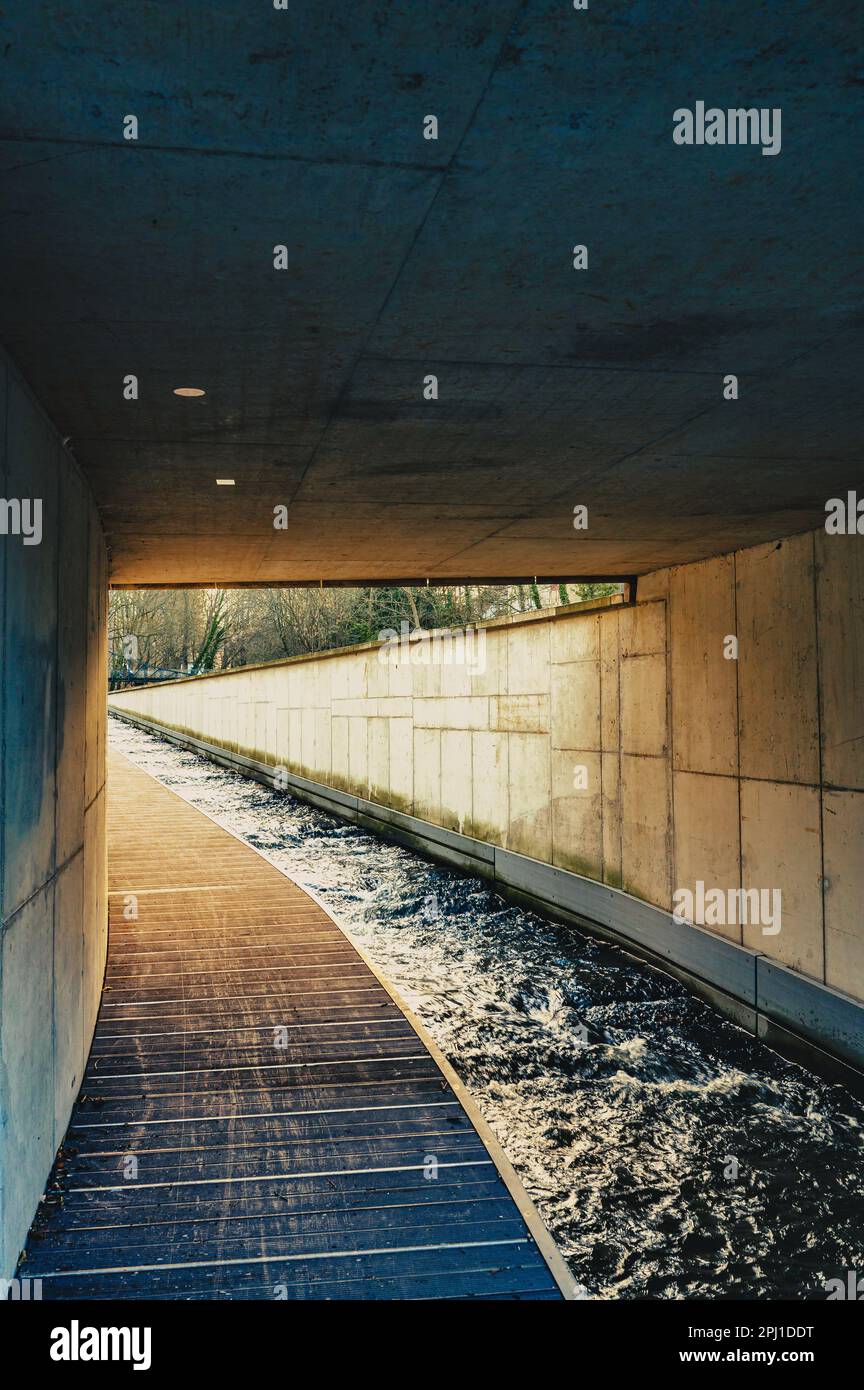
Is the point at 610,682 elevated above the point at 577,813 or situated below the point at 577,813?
above

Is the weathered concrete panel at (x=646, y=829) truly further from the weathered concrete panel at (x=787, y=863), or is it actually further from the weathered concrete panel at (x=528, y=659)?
the weathered concrete panel at (x=528, y=659)

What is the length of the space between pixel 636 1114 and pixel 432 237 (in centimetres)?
610

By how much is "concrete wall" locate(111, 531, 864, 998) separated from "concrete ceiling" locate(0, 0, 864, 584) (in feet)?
7.28

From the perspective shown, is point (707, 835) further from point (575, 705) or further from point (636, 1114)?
point (575, 705)

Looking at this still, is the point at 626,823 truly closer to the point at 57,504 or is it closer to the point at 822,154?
the point at 57,504

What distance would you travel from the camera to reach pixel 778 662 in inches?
308

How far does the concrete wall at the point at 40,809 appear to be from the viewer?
3.55 meters

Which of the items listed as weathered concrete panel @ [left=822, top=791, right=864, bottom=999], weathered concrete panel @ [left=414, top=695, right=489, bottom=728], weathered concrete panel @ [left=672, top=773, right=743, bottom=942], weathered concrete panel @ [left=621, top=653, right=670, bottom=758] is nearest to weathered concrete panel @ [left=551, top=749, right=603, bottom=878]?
weathered concrete panel @ [left=621, top=653, right=670, bottom=758]

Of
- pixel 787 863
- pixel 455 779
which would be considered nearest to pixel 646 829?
pixel 787 863

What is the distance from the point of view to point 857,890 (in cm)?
689

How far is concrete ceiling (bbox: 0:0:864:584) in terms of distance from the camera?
82.1 inches

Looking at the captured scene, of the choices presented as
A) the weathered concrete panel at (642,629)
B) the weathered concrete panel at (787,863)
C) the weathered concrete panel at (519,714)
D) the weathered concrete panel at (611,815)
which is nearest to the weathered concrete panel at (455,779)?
the weathered concrete panel at (519,714)

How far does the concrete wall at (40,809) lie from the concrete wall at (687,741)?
5269mm

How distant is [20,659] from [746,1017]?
6.86 meters
